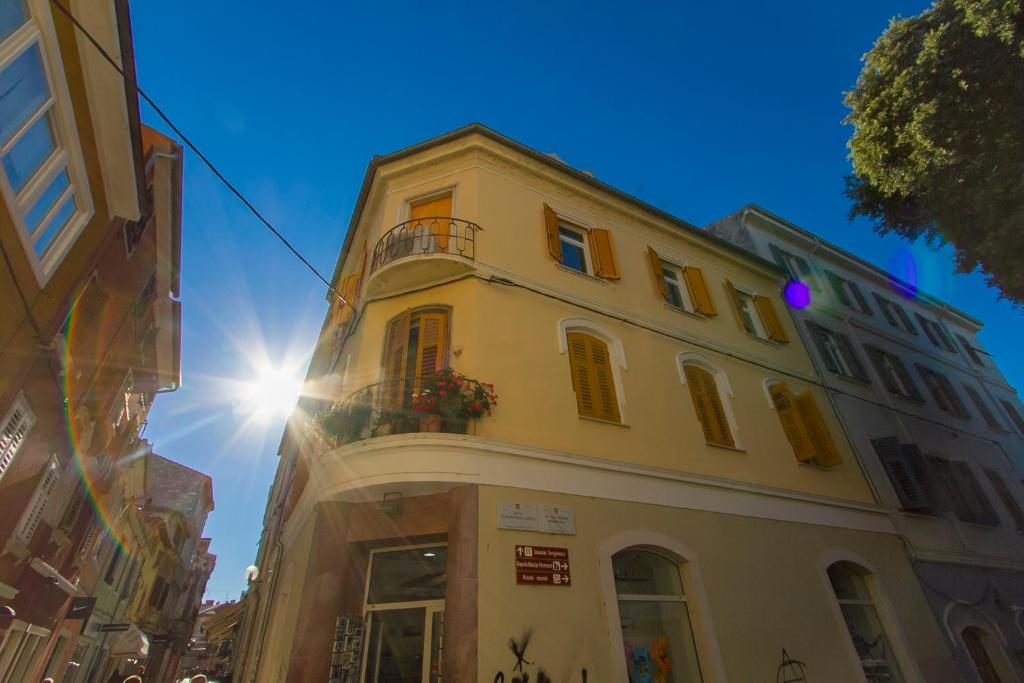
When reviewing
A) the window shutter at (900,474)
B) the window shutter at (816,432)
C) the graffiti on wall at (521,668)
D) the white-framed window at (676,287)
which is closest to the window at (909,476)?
Result: the window shutter at (900,474)

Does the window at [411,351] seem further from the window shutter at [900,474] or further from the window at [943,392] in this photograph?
the window at [943,392]

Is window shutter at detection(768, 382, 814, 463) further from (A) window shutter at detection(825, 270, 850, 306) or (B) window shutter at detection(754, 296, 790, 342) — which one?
(A) window shutter at detection(825, 270, 850, 306)

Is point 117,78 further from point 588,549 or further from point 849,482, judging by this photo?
point 849,482

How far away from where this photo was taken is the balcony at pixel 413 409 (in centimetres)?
670

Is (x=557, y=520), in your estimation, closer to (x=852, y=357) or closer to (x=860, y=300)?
(x=852, y=357)

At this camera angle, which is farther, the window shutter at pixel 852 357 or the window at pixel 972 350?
the window at pixel 972 350

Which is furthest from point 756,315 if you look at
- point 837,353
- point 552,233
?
point 552,233

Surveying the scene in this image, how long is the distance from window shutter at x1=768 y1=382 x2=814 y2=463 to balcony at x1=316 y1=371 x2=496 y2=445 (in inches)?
288

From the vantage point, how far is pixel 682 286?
12.2 metres

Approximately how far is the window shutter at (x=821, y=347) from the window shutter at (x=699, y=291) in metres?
4.34

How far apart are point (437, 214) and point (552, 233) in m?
2.51

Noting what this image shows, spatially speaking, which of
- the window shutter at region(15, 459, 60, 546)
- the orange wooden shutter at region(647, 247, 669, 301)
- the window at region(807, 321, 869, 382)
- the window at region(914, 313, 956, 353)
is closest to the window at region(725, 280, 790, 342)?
the window at region(807, 321, 869, 382)

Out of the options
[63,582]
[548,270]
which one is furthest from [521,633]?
[63,582]

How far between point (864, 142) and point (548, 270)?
9.80 m
